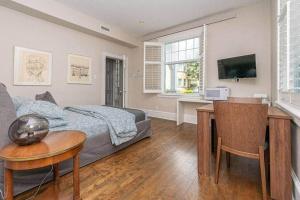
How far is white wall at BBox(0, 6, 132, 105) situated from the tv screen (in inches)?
132

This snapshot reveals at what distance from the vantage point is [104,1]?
132 inches

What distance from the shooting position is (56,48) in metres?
3.64

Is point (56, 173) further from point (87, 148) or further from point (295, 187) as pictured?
point (295, 187)

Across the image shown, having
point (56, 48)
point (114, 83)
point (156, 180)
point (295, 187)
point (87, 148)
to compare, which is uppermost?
point (56, 48)

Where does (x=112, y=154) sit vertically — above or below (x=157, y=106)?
below

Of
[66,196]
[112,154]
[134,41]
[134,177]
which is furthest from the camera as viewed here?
[134,41]

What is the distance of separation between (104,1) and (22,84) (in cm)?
243

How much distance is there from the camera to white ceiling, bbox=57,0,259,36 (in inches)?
134

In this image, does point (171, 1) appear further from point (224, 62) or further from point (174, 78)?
point (174, 78)

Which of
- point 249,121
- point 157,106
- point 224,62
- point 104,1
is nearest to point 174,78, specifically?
point 157,106

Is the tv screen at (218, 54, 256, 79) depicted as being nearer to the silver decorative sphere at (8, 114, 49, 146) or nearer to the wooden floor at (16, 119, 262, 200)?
the wooden floor at (16, 119, 262, 200)

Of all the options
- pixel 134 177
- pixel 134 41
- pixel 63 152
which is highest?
pixel 134 41

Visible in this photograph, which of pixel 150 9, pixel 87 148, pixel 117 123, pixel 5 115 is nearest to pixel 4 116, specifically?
pixel 5 115

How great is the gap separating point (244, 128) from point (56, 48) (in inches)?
160
